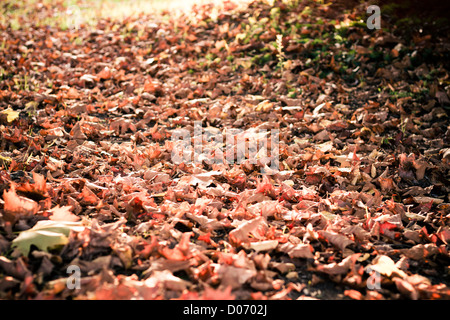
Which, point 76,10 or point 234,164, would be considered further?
point 76,10

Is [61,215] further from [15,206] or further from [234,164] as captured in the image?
[234,164]

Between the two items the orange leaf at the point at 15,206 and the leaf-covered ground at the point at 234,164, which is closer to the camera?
the leaf-covered ground at the point at 234,164

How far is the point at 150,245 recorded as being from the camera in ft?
6.01

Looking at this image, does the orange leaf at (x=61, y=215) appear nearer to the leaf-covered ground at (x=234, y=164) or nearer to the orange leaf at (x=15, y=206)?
the leaf-covered ground at (x=234, y=164)

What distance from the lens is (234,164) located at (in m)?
3.06

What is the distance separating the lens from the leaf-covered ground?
174cm

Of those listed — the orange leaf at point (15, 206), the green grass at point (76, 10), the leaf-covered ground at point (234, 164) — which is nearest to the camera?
the leaf-covered ground at point (234, 164)

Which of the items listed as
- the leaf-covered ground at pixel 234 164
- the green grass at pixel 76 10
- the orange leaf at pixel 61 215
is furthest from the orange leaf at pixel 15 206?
the green grass at pixel 76 10

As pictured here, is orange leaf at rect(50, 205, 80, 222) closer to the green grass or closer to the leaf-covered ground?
the leaf-covered ground

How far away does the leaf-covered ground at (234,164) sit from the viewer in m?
1.74

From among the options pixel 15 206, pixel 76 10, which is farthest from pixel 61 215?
pixel 76 10

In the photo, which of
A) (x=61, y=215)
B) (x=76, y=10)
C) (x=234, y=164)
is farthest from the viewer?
(x=76, y=10)
